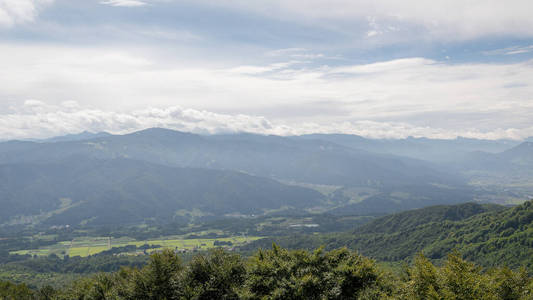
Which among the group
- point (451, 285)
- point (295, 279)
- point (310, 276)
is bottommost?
point (295, 279)

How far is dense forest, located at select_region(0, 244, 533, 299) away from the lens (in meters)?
46.2

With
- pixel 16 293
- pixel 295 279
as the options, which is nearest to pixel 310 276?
pixel 295 279

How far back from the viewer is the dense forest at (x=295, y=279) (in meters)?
46.2

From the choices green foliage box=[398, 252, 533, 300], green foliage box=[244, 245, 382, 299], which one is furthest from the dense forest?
green foliage box=[398, 252, 533, 300]

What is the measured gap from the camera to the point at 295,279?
163ft

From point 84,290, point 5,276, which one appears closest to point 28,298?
point 84,290

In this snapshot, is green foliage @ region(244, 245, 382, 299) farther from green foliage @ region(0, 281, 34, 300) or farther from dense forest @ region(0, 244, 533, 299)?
green foliage @ region(0, 281, 34, 300)

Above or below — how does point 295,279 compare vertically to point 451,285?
below

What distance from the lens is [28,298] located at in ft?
277

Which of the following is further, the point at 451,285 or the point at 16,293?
the point at 16,293

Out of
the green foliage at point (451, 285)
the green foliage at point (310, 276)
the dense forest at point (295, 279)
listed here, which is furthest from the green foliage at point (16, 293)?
the green foliage at point (451, 285)

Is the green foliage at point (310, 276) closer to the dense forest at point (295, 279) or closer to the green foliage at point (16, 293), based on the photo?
the dense forest at point (295, 279)

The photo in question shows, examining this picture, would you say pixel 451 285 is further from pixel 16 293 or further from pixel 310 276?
pixel 16 293

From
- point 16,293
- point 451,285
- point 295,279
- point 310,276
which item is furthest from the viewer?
point 16,293
